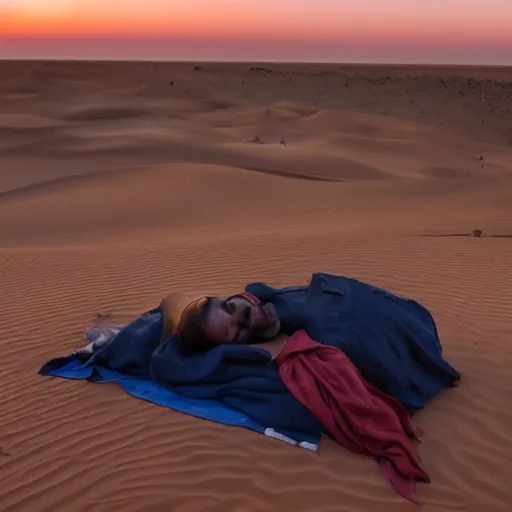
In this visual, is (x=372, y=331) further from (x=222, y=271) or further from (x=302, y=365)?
(x=222, y=271)

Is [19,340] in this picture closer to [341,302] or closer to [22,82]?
[341,302]

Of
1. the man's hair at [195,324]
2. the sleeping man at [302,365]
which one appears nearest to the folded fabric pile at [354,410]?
the sleeping man at [302,365]

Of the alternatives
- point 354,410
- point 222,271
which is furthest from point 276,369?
point 222,271

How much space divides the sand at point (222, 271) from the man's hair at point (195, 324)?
0.54 m

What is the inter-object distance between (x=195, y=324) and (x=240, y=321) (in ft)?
1.06

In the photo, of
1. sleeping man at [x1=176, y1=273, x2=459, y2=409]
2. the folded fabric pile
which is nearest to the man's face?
sleeping man at [x1=176, y1=273, x2=459, y2=409]

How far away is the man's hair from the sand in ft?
1.77

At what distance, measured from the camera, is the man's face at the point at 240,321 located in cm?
512

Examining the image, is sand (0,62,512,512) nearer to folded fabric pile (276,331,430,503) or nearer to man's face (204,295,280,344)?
folded fabric pile (276,331,430,503)

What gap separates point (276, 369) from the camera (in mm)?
5090

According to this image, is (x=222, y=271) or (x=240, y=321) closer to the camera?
(x=240, y=321)

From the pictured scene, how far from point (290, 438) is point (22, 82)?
2195 inches

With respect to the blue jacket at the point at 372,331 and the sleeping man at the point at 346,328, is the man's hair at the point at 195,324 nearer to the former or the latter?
the sleeping man at the point at 346,328

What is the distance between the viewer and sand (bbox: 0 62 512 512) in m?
4.46
